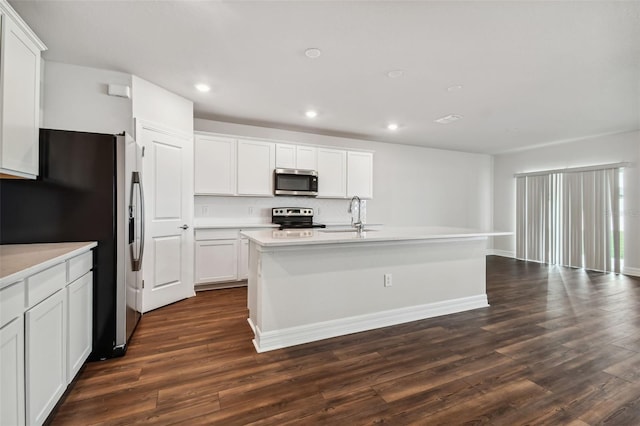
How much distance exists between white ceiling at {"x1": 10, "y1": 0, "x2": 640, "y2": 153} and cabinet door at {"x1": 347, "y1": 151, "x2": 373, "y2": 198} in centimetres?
113

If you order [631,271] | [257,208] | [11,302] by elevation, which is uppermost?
[257,208]

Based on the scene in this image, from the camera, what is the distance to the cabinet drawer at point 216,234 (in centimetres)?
397

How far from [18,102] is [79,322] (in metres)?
1.53

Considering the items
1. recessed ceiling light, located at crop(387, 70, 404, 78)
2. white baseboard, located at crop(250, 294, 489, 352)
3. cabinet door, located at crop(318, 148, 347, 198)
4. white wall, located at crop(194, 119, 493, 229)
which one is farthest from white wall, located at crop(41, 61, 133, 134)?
cabinet door, located at crop(318, 148, 347, 198)

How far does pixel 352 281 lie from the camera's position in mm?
2754

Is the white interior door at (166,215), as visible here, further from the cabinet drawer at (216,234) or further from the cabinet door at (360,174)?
the cabinet door at (360,174)

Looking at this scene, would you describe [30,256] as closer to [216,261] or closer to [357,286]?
[357,286]

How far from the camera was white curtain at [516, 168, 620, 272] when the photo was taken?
17.4ft

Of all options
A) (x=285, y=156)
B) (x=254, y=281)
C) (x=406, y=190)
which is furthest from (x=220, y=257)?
(x=406, y=190)

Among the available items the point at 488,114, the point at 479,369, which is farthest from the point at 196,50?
the point at 488,114

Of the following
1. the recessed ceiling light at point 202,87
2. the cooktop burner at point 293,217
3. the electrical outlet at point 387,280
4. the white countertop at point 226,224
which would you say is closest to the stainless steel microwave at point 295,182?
the cooktop burner at point 293,217

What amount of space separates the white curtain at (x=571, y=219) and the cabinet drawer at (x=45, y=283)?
25.1 feet

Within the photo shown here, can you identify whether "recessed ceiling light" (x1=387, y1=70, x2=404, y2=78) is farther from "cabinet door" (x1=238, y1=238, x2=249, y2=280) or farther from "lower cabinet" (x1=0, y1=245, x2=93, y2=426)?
"lower cabinet" (x1=0, y1=245, x2=93, y2=426)

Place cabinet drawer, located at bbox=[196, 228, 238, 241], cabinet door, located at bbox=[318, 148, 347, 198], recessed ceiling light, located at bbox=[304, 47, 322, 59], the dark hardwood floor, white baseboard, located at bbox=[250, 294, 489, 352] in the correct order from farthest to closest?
cabinet door, located at bbox=[318, 148, 347, 198], cabinet drawer, located at bbox=[196, 228, 238, 241], recessed ceiling light, located at bbox=[304, 47, 322, 59], white baseboard, located at bbox=[250, 294, 489, 352], the dark hardwood floor
